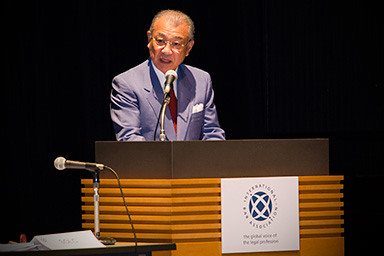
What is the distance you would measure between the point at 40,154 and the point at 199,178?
7.28 ft

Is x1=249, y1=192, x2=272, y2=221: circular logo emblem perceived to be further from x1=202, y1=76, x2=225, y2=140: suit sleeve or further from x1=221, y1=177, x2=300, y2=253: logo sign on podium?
x1=202, y1=76, x2=225, y2=140: suit sleeve

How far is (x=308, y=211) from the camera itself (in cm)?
257

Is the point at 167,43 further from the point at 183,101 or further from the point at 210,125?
the point at 210,125

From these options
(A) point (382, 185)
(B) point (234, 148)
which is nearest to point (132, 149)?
(B) point (234, 148)

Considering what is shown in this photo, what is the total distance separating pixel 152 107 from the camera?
3.41 metres

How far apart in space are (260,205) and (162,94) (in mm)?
1225

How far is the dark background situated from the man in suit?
3.19 feet

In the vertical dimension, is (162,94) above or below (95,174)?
above

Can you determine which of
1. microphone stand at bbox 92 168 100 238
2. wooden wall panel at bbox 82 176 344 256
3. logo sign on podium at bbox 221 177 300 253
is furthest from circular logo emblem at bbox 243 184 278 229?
microphone stand at bbox 92 168 100 238

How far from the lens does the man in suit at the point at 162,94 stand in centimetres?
340

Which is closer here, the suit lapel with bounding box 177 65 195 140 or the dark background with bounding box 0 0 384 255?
the suit lapel with bounding box 177 65 195 140

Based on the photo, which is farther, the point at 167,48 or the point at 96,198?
the point at 167,48

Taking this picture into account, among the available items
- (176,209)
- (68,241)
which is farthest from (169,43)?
(68,241)

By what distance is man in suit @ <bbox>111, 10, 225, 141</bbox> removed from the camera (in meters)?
3.40
